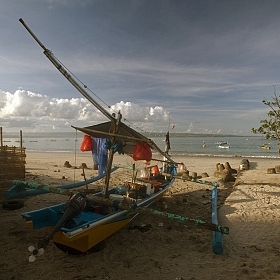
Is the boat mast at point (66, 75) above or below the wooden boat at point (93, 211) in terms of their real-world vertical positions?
above

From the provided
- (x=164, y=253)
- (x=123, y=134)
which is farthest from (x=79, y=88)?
(x=164, y=253)

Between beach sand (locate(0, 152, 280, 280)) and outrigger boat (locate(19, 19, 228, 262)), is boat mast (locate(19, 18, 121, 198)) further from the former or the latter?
beach sand (locate(0, 152, 280, 280))

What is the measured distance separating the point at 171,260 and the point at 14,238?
5111 millimetres

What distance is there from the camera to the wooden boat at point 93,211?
19.4 ft

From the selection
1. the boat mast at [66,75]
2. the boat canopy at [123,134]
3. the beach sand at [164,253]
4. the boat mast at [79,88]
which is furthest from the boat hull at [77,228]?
the boat mast at [66,75]

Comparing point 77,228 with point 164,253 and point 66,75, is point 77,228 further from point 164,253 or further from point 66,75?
point 66,75

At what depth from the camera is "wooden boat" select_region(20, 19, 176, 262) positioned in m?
5.93

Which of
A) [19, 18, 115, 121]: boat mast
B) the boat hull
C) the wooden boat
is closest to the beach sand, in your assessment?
the boat hull

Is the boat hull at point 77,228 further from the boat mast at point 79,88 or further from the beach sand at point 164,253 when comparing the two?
the boat mast at point 79,88

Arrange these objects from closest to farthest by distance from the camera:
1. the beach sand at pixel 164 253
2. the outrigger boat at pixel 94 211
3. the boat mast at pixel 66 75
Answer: the beach sand at pixel 164 253, the outrigger boat at pixel 94 211, the boat mast at pixel 66 75

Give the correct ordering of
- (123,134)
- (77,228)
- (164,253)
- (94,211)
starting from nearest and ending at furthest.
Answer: (77,228), (164,253), (94,211), (123,134)

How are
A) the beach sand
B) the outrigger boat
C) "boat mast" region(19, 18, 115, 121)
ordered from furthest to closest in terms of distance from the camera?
"boat mast" region(19, 18, 115, 121), the outrigger boat, the beach sand

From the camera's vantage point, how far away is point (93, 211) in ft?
27.0

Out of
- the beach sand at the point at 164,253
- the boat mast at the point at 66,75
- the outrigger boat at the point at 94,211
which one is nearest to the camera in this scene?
the beach sand at the point at 164,253
